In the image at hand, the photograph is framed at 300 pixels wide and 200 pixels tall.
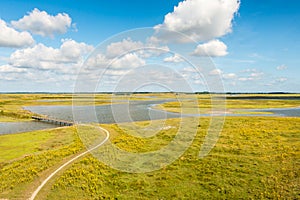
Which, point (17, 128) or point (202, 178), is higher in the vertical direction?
point (202, 178)

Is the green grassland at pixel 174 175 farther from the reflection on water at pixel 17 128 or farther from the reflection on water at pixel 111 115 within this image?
the reflection on water at pixel 111 115

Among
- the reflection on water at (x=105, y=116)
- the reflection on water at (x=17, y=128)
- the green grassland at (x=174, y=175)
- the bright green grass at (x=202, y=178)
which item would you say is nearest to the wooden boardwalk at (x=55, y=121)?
the reflection on water at (x=105, y=116)

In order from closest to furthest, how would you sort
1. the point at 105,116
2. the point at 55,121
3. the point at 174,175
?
the point at 174,175, the point at 55,121, the point at 105,116

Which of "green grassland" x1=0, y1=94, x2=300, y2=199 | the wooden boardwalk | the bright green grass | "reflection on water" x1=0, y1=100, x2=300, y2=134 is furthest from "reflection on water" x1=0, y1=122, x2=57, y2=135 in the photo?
the bright green grass

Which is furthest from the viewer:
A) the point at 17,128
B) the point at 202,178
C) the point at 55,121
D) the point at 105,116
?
the point at 105,116

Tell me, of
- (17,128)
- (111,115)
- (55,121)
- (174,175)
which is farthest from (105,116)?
(174,175)

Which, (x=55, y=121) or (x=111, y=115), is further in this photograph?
(x=111, y=115)

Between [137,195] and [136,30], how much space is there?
538 inches

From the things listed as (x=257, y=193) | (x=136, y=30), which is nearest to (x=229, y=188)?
(x=257, y=193)

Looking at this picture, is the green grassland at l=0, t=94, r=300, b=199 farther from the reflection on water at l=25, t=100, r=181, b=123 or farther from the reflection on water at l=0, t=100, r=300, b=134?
the reflection on water at l=25, t=100, r=181, b=123

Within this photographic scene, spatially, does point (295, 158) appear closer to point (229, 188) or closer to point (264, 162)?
point (264, 162)

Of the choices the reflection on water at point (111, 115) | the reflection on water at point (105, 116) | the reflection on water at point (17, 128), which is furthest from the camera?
the reflection on water at point (111, 115)

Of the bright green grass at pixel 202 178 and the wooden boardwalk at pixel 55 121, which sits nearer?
the bright green grass at pixel 202 178

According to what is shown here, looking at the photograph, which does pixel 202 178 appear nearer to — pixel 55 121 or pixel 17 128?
pixel 17 128
